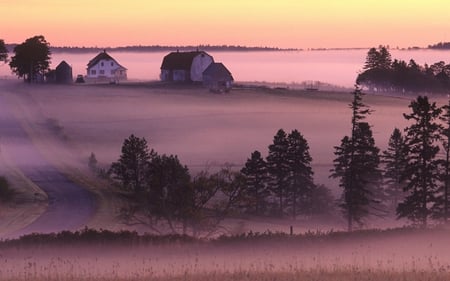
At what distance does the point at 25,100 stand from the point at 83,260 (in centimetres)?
8552

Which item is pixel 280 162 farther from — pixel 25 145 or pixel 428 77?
pixel 428 77

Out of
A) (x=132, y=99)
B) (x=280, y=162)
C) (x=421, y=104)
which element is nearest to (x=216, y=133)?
(x=132, y=99)

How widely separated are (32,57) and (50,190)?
83.7 m

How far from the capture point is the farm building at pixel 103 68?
153m

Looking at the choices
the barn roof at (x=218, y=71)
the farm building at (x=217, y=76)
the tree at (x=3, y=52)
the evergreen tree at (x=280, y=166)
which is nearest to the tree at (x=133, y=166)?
the evergreen tree at (x=280, y=166)

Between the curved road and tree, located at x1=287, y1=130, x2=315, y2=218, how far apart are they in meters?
12.4

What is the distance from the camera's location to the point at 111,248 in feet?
86.6

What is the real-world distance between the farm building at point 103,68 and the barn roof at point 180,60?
2345 centimetres

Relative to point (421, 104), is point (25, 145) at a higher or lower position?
lower

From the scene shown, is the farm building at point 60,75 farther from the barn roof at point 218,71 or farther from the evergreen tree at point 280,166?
the evergreen tree at point 280,166

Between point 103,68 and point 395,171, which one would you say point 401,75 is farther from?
point 395,171

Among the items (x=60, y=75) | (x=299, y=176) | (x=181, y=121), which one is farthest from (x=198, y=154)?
(x=60, y=75)

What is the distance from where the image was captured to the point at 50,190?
45906mm

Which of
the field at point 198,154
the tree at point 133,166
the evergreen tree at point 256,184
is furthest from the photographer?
the evergreen tree at point 256,184
